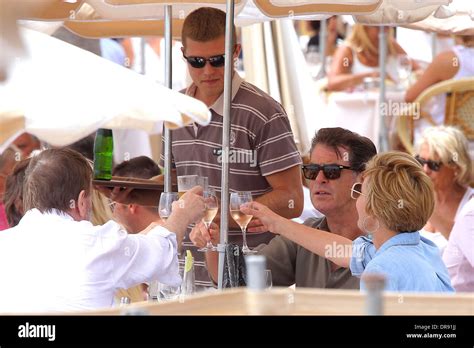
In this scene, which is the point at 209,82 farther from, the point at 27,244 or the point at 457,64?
the point at 457,64

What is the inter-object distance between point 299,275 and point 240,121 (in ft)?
2.37

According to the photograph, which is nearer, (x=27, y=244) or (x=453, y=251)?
(x=27, y=244)

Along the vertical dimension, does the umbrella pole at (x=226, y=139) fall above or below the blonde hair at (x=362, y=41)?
below

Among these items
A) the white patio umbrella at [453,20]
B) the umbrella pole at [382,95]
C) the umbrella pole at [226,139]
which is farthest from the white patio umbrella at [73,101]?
the umbrella pole at [382,95]

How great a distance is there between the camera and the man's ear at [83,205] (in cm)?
365

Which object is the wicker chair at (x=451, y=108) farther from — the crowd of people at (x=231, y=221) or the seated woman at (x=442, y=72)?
the crowd of people at (x=231, y=221)

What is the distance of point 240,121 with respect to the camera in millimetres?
4586

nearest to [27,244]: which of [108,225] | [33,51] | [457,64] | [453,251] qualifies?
[108,225]

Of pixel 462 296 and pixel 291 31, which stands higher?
pixel 291 31

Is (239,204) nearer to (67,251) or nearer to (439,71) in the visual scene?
(67,251)

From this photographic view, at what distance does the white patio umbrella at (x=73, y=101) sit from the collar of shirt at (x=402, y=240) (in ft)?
2.54

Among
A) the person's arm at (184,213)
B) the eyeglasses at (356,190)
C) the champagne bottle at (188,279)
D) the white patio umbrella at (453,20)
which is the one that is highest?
the white patio umbrella at (453,20)
